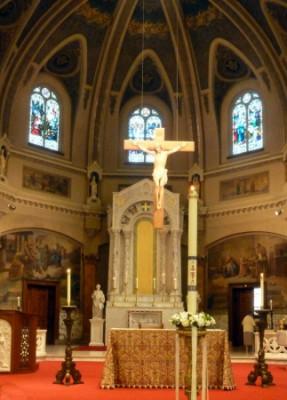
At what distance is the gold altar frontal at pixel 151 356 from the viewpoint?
10.5 meters

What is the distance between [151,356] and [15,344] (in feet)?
9.96

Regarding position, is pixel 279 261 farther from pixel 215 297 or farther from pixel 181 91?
pixel 181 91

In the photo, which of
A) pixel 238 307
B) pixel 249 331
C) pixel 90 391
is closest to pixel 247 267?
pixel 238 307

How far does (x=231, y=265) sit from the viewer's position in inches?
958

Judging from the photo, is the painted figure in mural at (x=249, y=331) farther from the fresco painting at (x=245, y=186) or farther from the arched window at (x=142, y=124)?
the arched window at (x=142, y=124)

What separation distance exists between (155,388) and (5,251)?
13.0 metres

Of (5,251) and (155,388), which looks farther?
(5,251)

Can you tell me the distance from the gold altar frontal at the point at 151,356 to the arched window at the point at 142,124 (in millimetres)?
16428

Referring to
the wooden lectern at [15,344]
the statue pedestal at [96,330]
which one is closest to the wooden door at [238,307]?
the statue pedestal at [96,330]

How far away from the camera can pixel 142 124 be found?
26906 millimetres

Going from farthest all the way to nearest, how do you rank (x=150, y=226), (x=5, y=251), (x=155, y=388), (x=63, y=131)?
(x=63, y=131) → (x=150, y=226) → (x=5, y=251) → (x=155, y=388)

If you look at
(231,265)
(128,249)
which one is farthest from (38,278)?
(231,265)

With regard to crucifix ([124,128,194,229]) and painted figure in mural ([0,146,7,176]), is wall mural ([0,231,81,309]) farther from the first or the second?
crucifix ([124,128,194,229])

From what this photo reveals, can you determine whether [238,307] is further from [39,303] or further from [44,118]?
[44,118]
